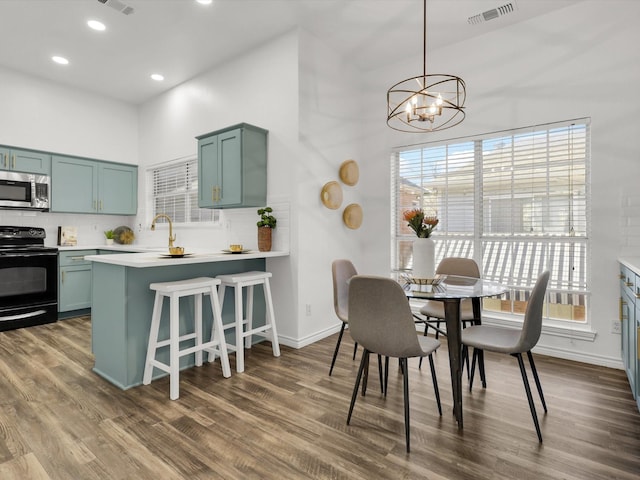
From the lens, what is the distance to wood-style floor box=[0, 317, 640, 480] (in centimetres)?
175

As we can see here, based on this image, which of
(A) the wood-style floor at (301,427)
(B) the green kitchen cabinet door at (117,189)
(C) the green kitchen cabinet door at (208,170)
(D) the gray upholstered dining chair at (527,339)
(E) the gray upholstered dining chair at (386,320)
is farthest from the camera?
(B) the green kitchen cabinet door at (117,189)

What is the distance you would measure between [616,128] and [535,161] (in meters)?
0.63

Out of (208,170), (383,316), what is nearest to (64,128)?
(208,170)

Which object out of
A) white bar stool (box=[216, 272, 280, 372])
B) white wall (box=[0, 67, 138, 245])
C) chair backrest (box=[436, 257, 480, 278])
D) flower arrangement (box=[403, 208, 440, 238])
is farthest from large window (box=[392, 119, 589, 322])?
white wall (box=[0, 67, 138, 245])

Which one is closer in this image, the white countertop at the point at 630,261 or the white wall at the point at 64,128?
the white countertop at the point at 630,261

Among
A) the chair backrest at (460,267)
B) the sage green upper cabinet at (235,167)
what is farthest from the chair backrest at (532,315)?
the sage green upper cabinet at (235,167)

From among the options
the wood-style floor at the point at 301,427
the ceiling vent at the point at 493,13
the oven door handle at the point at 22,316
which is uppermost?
the ceiling vent at the point at 493,13

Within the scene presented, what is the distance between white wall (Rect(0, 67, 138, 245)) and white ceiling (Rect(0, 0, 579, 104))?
13.1 inches

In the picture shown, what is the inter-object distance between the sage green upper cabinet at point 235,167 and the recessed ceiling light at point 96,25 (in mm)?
1382

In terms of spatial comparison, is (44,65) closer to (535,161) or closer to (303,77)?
(303,77)

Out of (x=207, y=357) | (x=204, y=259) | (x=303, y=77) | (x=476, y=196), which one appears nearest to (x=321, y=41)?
(x=303, y=77)

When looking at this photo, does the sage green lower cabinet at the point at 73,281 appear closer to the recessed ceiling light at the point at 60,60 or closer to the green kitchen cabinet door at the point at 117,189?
the green kitchen cabinet door at the point at 117,189

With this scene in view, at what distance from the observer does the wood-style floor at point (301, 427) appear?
5.75ft

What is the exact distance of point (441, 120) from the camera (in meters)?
3.98
